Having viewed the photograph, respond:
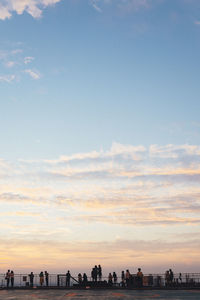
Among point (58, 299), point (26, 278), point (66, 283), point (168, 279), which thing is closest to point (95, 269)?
point (66, 283)

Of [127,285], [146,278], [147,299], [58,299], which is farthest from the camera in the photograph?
[146,278]

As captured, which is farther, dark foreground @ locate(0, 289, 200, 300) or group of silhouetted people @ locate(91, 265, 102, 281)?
group of silhouetted people @ locate(91, 265, 102, 281)

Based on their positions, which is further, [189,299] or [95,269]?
[95,269]

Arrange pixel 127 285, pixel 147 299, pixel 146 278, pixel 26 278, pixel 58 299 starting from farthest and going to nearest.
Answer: pixel 26 278, pixel 146 278, pixel 127 285, pixel 58 299, pixel 147 299

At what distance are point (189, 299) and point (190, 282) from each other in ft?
75.3

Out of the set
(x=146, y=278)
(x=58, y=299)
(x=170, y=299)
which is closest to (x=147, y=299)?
(x=170, y=299)

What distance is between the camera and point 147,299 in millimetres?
20938

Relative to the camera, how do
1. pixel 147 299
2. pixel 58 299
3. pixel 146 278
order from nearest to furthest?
pixel 147 299 < pixel 58 299 < pixel 146 278

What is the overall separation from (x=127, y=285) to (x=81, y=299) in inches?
663

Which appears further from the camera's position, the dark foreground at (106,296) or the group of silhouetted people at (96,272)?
the group of silhouetted people at (96,272)

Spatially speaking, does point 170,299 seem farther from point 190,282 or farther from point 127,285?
point 190,282

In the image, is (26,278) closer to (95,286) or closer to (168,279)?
(95,286)

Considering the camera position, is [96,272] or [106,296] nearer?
[106,296]

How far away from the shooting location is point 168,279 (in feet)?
124
